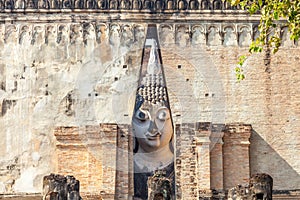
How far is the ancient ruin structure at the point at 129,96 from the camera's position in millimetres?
22547

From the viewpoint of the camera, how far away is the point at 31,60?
23.2m

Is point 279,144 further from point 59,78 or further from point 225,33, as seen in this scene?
point 59,78

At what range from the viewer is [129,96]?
23.1 metres

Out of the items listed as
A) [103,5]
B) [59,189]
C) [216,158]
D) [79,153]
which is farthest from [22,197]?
[103,5]

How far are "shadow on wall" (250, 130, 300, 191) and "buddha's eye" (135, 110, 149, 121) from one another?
2012mm

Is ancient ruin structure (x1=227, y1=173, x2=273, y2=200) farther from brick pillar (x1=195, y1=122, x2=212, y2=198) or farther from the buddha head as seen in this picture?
the buddha head

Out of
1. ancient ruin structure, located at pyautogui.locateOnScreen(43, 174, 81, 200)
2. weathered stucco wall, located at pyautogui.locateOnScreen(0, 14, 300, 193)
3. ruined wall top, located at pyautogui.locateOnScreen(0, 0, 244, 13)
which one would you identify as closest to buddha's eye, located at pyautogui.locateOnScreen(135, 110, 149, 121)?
weathered stucco wall, located at pyautogui.locateOnScreen(0, 14, 300, 193)

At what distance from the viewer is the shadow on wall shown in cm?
2278

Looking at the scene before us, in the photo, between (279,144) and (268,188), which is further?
(279,144)

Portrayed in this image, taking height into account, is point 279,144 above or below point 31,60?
below

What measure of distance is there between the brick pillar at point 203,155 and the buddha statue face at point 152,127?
695 millimetres

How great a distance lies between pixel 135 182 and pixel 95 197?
0.93 meters

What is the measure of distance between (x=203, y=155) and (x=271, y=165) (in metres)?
1.37

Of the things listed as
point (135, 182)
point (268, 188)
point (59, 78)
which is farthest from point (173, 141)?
point (268, 188)
